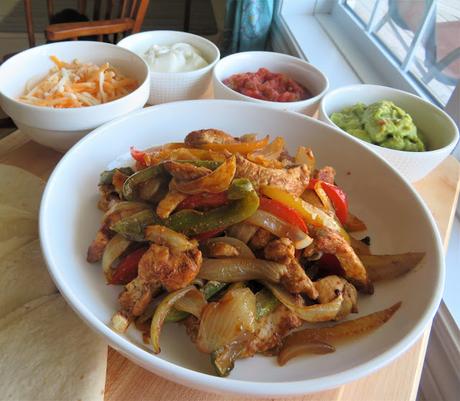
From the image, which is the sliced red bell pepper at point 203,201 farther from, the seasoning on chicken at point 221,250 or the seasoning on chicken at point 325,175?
the seasoning on chicken at point 325,175

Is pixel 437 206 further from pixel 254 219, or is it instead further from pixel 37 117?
pixel 37 117

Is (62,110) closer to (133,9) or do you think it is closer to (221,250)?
(221,250)

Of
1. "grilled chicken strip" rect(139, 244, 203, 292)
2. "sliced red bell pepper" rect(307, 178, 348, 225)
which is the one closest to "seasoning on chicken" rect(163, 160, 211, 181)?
"grilled chicken strip" rect(139, 244, 203, 292)

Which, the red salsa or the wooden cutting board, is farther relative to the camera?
the red salsa

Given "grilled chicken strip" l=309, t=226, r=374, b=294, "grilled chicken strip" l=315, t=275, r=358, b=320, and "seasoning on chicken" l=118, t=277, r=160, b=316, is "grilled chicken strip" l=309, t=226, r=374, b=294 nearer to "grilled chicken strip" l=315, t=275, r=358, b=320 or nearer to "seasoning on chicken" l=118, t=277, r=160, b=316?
"grilled chicken strip" l=315, t=275, r=358, b=320

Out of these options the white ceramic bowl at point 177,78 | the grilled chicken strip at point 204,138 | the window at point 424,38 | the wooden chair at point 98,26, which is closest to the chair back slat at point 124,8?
the wooden chair at point 98,26

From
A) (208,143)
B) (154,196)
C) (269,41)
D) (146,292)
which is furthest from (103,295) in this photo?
(269,41)

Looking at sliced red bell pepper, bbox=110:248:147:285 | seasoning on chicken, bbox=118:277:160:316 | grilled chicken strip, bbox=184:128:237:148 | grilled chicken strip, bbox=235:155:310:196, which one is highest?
grilled chicken strip, bbox=235:155:310:196
